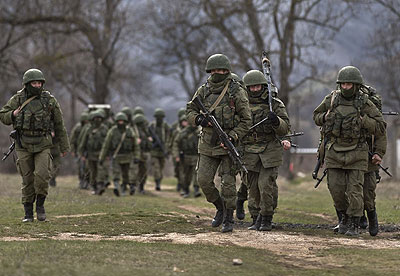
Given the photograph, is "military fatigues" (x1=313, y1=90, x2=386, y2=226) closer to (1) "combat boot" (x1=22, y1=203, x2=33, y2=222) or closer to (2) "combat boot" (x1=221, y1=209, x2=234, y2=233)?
(2) "combat boot" (x1=221, y1=209, x2=234, y2=233)

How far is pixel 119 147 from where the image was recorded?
19.3 metres

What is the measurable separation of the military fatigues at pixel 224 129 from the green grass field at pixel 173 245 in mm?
643

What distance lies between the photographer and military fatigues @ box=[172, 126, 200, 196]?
66.7 feet

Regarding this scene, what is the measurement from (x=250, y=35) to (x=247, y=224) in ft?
66.4

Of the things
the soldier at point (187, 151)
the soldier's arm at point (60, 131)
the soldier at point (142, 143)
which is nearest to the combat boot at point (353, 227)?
the soldier's arm at point (60, 131)

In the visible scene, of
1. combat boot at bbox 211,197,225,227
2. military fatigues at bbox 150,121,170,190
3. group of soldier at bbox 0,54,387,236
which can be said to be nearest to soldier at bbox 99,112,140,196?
military fatigues at bbox 150,121,170,190

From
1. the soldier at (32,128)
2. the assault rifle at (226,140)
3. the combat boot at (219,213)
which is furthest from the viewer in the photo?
the soldier at (32,128)

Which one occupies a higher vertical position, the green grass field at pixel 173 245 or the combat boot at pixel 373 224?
the combat boot at pixel 373 224

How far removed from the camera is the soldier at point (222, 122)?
1110cm

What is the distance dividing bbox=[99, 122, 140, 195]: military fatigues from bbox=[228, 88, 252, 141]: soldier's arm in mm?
8429

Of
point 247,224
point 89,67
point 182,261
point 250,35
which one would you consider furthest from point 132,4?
point 182,261

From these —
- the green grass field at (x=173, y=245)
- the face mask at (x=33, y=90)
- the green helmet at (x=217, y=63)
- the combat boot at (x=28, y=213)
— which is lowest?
the green grass field at (x=173, y=245)

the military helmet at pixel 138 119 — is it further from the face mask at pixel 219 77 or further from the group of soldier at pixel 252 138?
the face mask at pixel 219 77

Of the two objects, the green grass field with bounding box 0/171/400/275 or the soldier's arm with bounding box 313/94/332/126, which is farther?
the soldier's arm with bounding box 313/94/332/126
